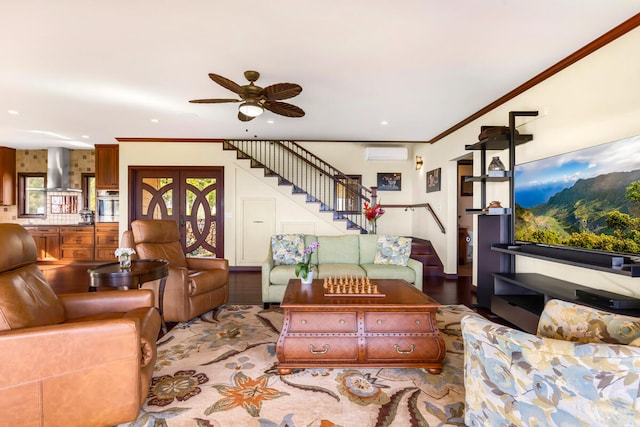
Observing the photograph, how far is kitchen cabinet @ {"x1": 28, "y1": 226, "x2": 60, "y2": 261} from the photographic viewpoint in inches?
274

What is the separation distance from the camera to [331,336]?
2.31 metres

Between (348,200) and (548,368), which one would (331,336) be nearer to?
(548,368)

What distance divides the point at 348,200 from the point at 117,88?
4.95m

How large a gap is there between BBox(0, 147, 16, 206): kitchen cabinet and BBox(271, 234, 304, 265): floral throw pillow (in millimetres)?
7580

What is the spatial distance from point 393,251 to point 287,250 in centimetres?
148

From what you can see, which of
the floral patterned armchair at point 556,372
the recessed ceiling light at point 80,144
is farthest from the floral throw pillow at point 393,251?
the recessed ceiling light at point 80,144

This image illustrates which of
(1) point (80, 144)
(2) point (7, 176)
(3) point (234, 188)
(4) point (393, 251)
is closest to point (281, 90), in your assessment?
(4) point (393, 251)

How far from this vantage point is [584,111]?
292 centimetres

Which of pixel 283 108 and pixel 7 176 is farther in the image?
pixel 7 176

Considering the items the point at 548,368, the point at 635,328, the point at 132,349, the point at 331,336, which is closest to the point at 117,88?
the point at 132,349

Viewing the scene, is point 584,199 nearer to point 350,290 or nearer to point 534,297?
point 534,297

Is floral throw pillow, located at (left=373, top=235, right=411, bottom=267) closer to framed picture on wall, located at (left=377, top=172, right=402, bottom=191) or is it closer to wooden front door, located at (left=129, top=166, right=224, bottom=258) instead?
framed picture on wall, located at (left=377, top=172, right=402, bottom=191)

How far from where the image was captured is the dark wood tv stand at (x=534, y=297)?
2331mm

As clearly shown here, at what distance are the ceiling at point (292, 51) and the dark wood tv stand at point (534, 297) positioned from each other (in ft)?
7.12
